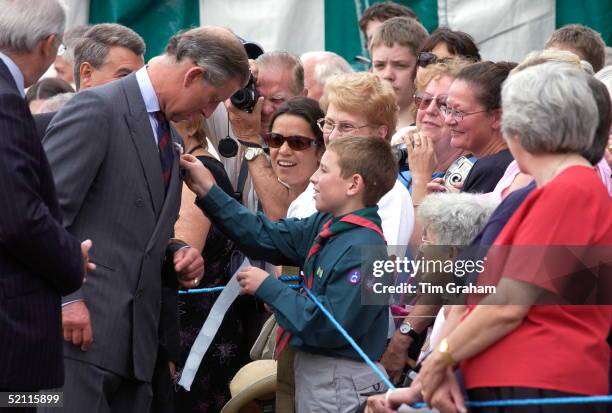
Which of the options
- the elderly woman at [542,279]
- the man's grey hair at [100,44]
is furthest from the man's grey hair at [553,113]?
the man's grey hair at [100,44]

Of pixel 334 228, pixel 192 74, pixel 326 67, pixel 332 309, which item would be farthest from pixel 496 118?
pixel 326 67

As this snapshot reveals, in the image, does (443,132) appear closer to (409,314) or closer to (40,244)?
(409,314)

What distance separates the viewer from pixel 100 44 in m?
5.16

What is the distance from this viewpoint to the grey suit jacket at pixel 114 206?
12.5ft

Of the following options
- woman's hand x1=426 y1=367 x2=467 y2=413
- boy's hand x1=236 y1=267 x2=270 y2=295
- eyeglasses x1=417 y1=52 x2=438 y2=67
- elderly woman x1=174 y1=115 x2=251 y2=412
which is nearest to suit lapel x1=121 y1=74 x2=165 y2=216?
boy's hand x1=236 y1=267 x2=270 y2=295

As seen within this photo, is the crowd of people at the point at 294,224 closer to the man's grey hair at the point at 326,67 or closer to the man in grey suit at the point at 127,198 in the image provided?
the man in grey suit at the point at 127,198

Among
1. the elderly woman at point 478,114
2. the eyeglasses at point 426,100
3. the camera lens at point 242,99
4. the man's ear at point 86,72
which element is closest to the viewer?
the elderly woman at point 478,114

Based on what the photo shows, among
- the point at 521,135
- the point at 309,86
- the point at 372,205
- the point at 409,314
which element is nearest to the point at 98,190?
the point at 372,205

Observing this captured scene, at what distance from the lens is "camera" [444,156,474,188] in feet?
15.1

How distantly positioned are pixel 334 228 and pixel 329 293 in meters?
0.25

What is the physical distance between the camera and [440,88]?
500 cm

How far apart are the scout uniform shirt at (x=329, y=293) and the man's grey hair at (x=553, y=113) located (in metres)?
1.05

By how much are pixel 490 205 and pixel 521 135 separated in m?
0.76

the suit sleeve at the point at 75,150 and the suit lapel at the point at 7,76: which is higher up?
the suit lapel at the point at 7,76
